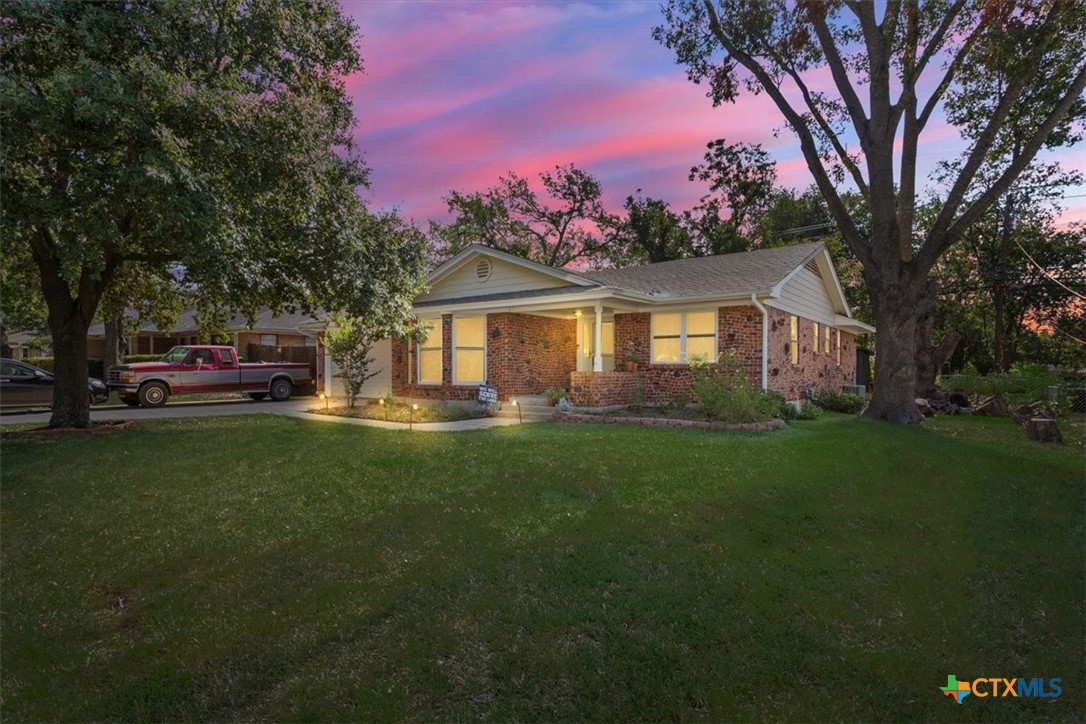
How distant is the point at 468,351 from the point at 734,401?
774cm

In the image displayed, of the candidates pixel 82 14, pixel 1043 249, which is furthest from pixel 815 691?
pixel 1043 249

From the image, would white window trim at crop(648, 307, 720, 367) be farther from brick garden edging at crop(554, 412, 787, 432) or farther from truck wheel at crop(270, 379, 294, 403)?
truck wheel at crop(270, 379, 294, 403)

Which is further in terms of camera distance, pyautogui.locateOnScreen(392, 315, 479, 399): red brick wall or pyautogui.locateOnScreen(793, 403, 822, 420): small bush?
pyautogui.locateOnScreen(392, 315, 479, 399): red brick wall

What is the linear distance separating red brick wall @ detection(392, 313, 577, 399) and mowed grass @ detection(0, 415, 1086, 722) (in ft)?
24.8

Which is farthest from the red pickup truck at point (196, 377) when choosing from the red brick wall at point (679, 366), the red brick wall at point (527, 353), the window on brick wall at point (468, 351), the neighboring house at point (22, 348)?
the neighboring house at point (22, 348)

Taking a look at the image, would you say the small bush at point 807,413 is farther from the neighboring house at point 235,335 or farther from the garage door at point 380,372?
the neighboring house at point 235,335

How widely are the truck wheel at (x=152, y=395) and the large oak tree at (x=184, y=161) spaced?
5.52 meters

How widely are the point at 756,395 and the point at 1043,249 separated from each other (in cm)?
2443

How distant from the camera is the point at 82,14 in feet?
25.5

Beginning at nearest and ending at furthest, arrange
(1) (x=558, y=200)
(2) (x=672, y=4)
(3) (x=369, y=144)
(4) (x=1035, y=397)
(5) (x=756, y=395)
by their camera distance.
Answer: (5) (x=756, y=395)
(3) (x=369, y=144)
(2) (x=672, y=4)
(4) (x=1035, y=397)
(1) (x=558, y=200)

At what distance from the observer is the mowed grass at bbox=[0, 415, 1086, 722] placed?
291 cm

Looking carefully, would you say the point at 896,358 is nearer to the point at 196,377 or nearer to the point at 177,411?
the point at 177,411

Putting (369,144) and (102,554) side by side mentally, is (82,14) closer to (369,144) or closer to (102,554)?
(369,144)

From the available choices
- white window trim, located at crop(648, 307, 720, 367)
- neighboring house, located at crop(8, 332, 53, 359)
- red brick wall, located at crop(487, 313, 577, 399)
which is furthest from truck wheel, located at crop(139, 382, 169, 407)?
neighboring house, located at crop(8, 332, 53, 359)
